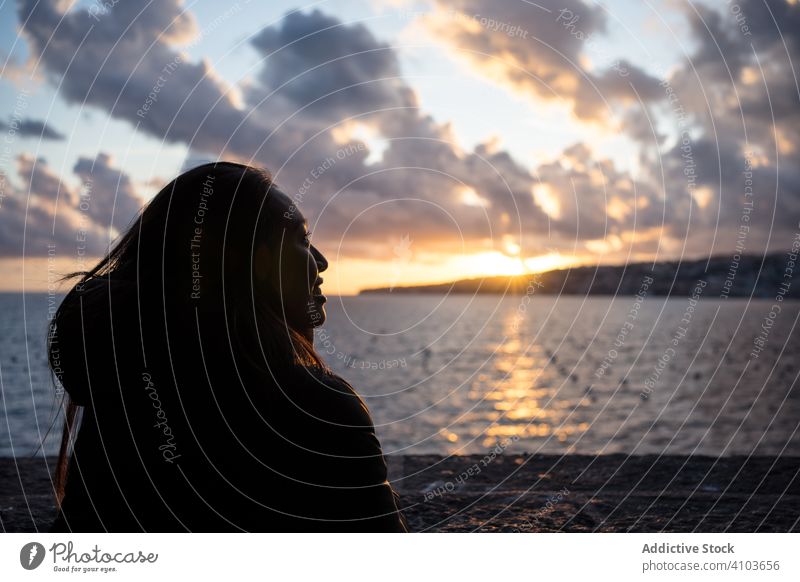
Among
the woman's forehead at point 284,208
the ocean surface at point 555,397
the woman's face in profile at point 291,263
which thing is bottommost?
the ocean surface at point 555,397

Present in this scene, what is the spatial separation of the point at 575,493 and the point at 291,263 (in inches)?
121

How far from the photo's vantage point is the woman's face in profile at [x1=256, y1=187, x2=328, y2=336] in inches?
92.9

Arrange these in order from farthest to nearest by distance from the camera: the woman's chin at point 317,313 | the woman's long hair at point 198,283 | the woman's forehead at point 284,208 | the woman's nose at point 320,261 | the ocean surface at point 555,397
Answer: the ocean surface at point 555,397 < the woman's nose at point 320,261 < the woman's chin at point 317,313 < the woman's forehead at point 284,208 < the woman's long hair at point 198,283

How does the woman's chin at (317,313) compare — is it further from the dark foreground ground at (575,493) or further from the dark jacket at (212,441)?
the dark foreground ground at (575,493)

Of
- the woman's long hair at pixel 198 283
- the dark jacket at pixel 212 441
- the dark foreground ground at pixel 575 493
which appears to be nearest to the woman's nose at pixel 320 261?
the woman's long hair at pixel 198 283

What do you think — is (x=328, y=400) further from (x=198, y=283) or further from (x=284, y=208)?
(x=284, y=208)

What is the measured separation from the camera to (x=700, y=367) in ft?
227

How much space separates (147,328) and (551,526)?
2.64m

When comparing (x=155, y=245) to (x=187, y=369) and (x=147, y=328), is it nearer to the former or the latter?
(x=147, y=328)

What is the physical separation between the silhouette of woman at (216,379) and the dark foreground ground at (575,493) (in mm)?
1816

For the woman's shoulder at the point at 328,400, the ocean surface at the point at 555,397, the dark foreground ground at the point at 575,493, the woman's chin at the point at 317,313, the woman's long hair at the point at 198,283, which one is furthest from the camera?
the ocean surface at the point at 555,397

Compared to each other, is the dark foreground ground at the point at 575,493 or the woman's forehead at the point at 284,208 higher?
the woman's forehead at the point at 284,208

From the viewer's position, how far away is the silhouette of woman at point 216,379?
86.7 inches
